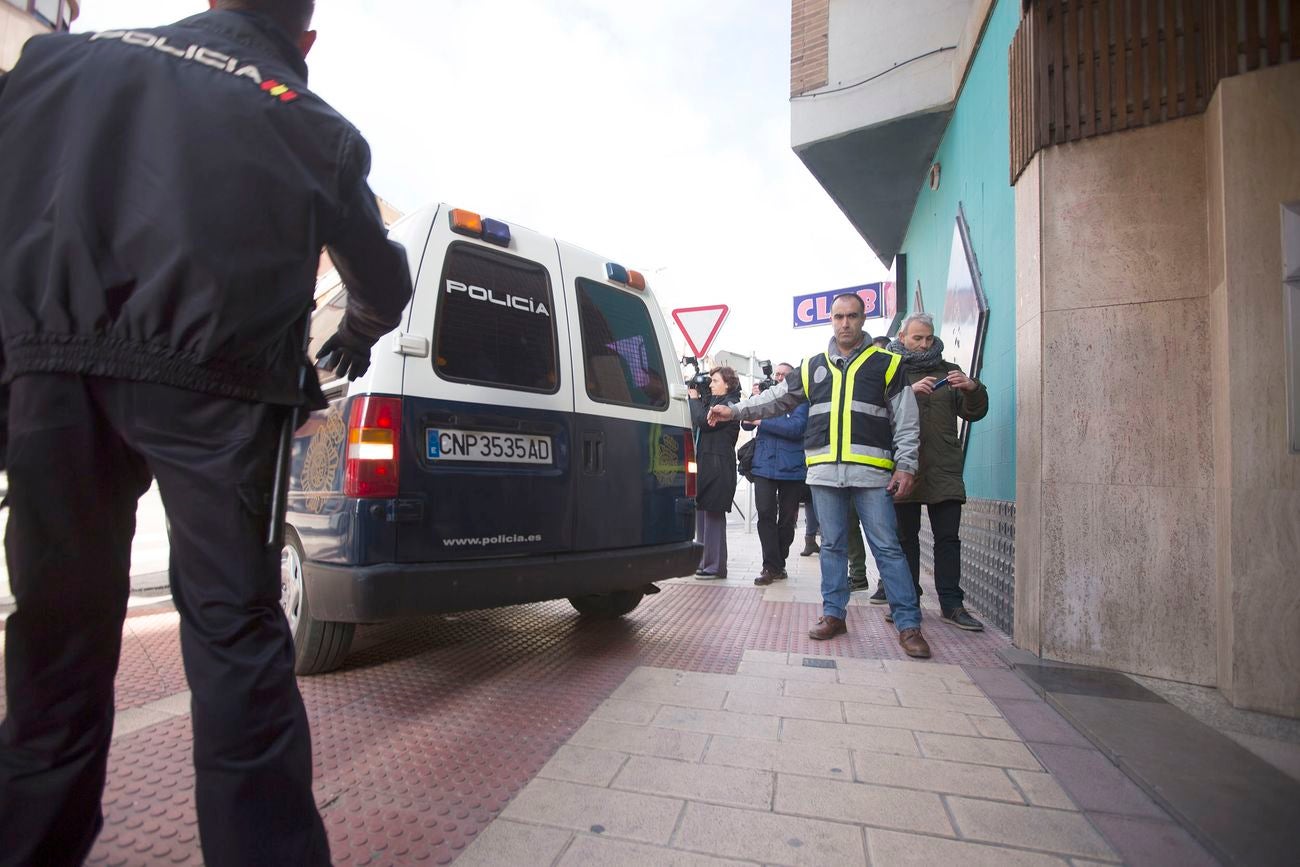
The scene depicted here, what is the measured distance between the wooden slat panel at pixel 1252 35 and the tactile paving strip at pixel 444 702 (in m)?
2.92

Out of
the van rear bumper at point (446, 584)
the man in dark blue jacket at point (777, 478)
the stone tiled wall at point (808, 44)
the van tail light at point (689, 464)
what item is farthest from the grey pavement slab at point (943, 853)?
the stone tiled wall at point (808, 44)

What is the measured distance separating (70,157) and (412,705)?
2240 mm

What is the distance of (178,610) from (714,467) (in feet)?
16.4

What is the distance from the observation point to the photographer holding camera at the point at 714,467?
607 centimetres

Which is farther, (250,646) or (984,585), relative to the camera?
(984,585)

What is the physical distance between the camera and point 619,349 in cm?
364

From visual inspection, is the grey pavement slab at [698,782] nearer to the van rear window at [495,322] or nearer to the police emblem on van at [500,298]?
the van rear window at [495,322]

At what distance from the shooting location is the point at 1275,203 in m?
2.88

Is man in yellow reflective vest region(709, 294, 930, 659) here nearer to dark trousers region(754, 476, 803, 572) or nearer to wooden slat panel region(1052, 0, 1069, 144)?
wooden slat panel region(1052, 0, 1069, 144)

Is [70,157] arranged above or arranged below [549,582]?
above

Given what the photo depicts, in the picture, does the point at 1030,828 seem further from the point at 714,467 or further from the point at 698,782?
the point at 714,467

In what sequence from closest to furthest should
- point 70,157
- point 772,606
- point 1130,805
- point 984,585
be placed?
1. point 70,157
2. point 1130,805
3. point 984,585
4. point 772,606

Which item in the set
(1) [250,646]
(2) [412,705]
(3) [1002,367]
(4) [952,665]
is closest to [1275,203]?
(3) [1002,367]

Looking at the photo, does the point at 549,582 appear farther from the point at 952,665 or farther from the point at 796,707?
the point at 952,665
